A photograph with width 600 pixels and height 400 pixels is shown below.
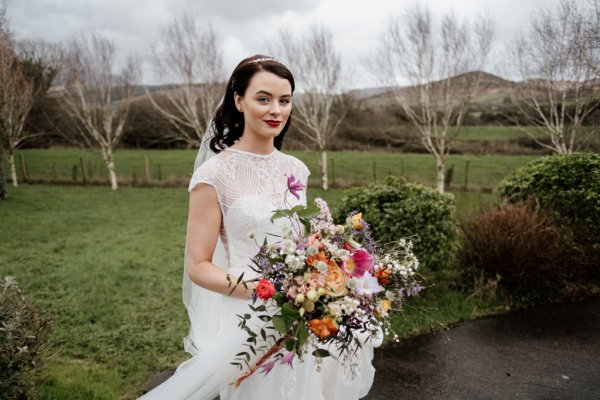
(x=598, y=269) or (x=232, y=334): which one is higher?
(x=232, y=334)

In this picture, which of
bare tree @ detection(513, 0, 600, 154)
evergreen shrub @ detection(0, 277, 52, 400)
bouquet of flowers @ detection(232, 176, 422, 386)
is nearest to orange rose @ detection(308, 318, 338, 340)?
bouquet of flowers @ detection(232, 176, 422, 386)

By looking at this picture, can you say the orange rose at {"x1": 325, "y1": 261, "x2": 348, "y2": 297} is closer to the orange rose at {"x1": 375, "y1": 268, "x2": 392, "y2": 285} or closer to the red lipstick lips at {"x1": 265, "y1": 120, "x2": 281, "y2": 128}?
the orange rose at {"x1": 375, "y1": 268, "x2": 392, "y2": 285}

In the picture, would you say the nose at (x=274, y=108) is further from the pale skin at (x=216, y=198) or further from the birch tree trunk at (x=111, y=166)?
the birch tree trunk at (x=111, y=166)

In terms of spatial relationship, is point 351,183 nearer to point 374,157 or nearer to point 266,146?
point 374,157

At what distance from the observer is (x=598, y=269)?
5.66 metres

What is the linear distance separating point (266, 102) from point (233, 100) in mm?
387

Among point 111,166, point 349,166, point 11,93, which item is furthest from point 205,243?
point 349,166

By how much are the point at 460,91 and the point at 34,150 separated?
33857 mm

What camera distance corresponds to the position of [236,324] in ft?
7.08

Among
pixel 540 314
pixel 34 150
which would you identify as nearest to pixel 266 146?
pixel 540 314

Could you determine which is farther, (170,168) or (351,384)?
(170,168)

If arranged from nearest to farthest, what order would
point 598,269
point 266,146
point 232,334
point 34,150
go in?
1. point 232,334
2. point 266,146
3. point 598,269
4. point 34,150

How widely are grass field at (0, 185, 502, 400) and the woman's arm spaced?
36.1 inches

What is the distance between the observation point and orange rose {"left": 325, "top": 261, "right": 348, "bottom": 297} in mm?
1529
